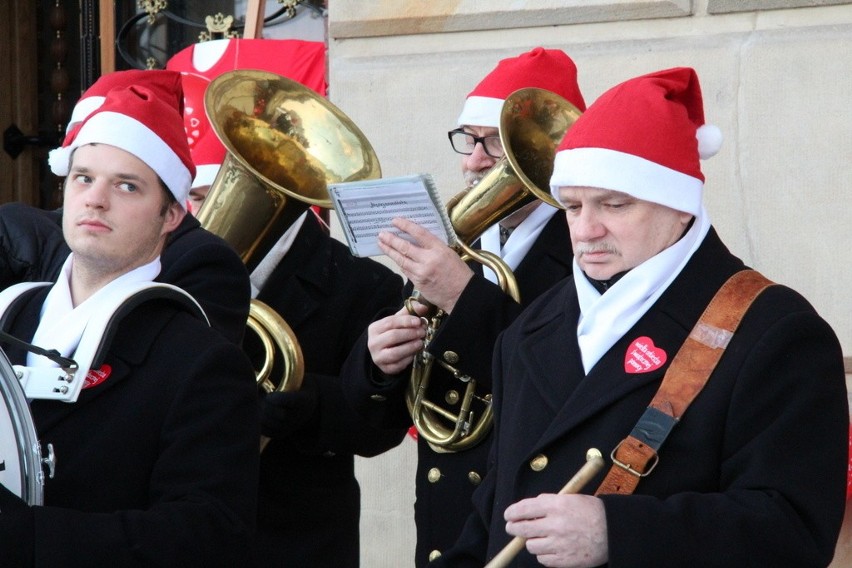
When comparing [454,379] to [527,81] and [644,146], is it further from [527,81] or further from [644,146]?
[644,146]

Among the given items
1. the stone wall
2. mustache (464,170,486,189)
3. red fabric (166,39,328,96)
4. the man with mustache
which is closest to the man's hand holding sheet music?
the man with mustache

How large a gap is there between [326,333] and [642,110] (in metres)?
1.66

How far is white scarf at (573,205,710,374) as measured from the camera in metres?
2.84

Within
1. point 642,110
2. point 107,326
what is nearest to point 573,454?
point 642,110

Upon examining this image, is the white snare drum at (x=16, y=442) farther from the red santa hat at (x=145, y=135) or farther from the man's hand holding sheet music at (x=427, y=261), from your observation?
the man's hand holding sheet music at (x=427, y=261)

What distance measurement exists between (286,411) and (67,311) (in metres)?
1.07

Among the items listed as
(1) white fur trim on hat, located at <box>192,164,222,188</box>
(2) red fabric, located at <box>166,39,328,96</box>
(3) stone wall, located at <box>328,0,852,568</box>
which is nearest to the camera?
(1) white fur trim on hat, located at <box>192,164,222,188</box>

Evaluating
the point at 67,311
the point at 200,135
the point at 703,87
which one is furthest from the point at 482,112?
the point at 200,135

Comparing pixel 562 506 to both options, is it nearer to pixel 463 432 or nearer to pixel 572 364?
pixel 572 364

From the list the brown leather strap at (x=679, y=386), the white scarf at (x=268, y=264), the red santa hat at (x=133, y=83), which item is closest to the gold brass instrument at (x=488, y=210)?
the white scarf at (x=268, y=264)

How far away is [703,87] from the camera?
16.3 ft

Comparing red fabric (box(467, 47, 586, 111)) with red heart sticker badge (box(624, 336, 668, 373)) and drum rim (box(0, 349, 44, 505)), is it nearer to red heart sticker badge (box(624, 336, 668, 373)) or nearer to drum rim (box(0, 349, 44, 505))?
red heart sticker badge (box(624, 336, 668, 373))

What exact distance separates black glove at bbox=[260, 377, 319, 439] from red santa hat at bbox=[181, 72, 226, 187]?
64 cm

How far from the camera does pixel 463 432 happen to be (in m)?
3.78
